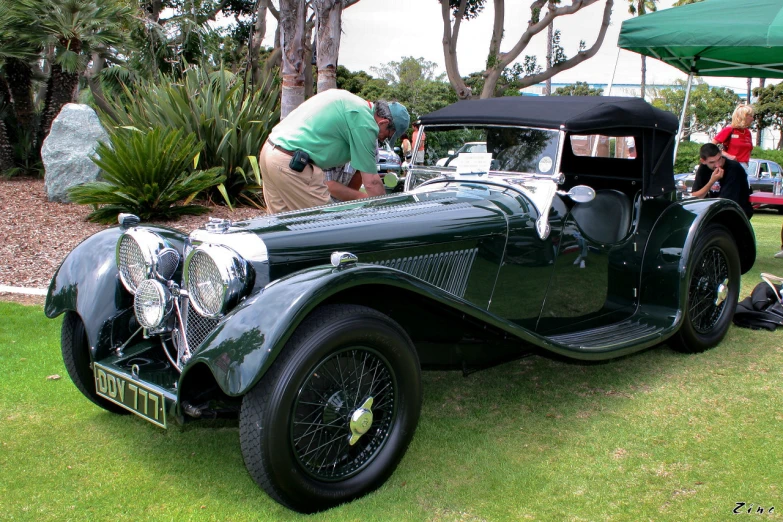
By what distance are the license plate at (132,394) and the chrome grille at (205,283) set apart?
405 mm

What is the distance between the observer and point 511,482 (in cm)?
284

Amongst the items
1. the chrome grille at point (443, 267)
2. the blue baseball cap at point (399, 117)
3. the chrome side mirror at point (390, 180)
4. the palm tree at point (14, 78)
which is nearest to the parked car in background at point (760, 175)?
the blue baseball cap at point (399, 117)

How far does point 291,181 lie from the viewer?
4.52 meters

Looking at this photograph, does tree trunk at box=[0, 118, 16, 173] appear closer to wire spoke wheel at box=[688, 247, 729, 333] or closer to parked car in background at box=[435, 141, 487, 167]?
parked car in background at box=[435, 141, 487, 167]

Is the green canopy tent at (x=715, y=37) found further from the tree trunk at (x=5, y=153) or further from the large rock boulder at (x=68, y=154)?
the tree trunk at (x=5, y=153)

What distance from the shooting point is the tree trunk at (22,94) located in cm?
1191

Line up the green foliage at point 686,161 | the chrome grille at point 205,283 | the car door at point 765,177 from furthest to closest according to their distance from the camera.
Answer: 1. the green foliage at point 686,161
2. the car door at point 765,177
3. the chrome grille at point 205,283

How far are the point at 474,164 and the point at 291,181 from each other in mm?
1325

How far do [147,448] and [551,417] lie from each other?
6.80 feet

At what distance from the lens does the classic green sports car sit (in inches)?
96.7

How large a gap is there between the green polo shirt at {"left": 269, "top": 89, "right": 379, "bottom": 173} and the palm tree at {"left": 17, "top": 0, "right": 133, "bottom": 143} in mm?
8698

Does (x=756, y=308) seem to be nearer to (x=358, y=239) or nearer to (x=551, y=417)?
(x=551, y=417)

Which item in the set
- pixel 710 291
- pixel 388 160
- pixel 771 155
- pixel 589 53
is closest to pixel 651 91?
pixel 771 155

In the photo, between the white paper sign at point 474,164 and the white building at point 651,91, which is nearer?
the white paper sign at point 474,164
